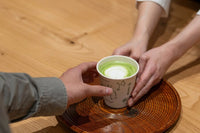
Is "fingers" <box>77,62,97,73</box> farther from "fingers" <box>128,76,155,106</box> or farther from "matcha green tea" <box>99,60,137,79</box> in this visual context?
"fingers" <box>128,76,155,106</box>

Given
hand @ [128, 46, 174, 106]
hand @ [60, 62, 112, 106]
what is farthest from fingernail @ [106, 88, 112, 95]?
hand @ [128, 46, 174, 106]

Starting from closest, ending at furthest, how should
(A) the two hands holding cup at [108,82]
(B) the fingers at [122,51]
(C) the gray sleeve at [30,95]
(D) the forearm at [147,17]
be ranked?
(C) the gray sleeve at [30,95] < (A) the two hands holding cup at [108,82] < (B) the fingers at [122,51] < (D) the forearm at [147,17]

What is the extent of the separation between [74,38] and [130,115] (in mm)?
563

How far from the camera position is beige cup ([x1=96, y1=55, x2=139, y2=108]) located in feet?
2.88

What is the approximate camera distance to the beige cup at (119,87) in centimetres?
88

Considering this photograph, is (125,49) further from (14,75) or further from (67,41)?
(14,75)

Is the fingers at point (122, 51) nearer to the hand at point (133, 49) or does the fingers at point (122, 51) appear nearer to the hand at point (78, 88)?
the hand at point (133, 49)

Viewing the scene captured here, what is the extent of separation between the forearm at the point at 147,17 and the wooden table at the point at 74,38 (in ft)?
0.38

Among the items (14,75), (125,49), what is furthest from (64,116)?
(125,49)

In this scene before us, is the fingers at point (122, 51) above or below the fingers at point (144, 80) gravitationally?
above

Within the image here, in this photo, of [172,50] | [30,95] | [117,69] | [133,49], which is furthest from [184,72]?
[30,95]

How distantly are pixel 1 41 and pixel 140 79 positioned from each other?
0.71 m

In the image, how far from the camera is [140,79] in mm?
982

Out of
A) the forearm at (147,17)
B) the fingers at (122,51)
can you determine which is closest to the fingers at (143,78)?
the fingers at (122,51)
